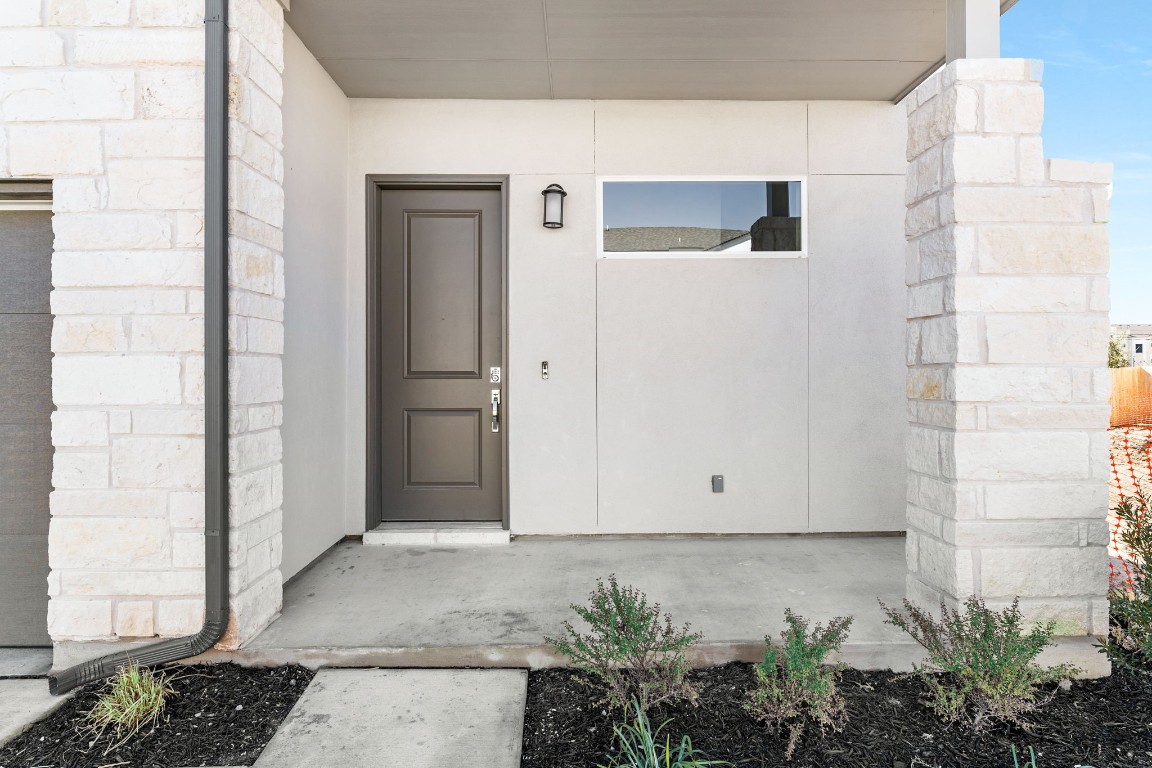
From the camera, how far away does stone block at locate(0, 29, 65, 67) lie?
7.02 feet

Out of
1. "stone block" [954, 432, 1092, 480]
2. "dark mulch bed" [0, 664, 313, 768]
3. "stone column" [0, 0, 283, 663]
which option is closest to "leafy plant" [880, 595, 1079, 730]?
"stone block" [954, 432, 1092, 480]

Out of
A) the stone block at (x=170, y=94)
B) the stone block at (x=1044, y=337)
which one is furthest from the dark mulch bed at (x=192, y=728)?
the stone block at (x=1044, y=337)

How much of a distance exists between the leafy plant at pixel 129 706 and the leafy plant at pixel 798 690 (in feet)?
6.28

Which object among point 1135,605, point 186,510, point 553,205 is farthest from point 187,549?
point 1135,605

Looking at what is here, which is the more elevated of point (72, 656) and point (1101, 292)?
point (1101, 292)

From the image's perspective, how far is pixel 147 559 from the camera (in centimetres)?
216

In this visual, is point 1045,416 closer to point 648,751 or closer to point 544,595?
point 648,751

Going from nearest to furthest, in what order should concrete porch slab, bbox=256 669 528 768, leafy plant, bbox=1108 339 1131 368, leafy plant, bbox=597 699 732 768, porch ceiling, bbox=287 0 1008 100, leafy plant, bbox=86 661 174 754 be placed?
leafy plant, bbox=597 699 732 768 → concrete porch slab, bbox=256 669 528 768 → leafy plant, bbox=86 661 174 754 → porch ceiling, bbox=287 0 1008 100 → leafy plant, bbox=1108 339 1131 368

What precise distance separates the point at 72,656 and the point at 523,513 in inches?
85.0

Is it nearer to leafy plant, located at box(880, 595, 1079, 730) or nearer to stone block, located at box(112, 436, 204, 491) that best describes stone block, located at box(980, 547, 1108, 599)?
leafy plant, located at box(880, 595, 1079, 730)

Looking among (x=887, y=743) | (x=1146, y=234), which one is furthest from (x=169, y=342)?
(x=1146, y=234)

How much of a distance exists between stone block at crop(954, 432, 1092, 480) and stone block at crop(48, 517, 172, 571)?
2.91 meters

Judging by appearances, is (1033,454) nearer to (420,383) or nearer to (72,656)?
(420,383)

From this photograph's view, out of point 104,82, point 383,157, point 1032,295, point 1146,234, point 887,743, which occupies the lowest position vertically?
point 887,743
